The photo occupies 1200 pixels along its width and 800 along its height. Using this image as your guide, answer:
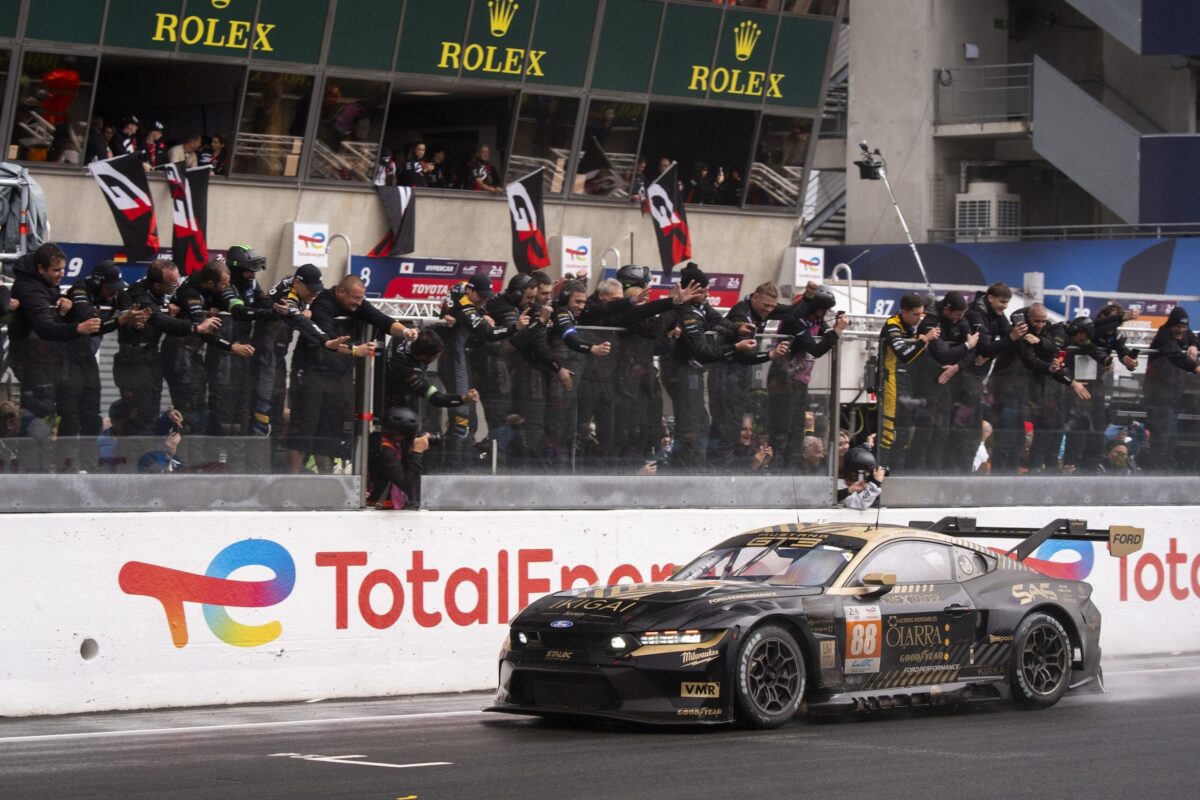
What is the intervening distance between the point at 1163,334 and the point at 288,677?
9425 mm

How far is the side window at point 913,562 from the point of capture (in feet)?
40.7

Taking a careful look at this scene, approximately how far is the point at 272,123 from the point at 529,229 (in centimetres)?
480

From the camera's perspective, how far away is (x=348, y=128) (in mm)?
32312

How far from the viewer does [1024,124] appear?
4147 cm

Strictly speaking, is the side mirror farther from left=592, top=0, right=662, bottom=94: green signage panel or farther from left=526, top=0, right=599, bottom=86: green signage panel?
left=592, top=0, right=662, bottom=94: green signage panel

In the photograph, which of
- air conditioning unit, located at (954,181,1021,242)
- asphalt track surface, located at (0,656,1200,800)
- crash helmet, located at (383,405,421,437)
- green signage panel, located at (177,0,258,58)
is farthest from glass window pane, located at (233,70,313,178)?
asphalt track surface, located at (0,656,1200,800)

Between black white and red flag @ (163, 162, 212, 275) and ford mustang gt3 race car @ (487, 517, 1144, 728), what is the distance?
676 inches

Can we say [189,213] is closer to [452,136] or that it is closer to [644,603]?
[452,136]

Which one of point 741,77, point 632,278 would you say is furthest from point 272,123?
point 632,278

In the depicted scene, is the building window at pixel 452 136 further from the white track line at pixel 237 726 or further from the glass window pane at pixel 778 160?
the white track line at pixel 237 726

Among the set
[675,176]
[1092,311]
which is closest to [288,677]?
[675,176]

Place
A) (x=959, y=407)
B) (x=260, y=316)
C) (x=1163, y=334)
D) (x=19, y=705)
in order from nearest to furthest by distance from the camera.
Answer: (x=19, y=705) → (x=260, y=316) → (x=959, y=407) → (x=1163, y=334)

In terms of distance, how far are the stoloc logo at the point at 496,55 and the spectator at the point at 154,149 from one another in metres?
5.43

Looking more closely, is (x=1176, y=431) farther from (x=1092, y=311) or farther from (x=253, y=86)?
(x=253, y=86)
